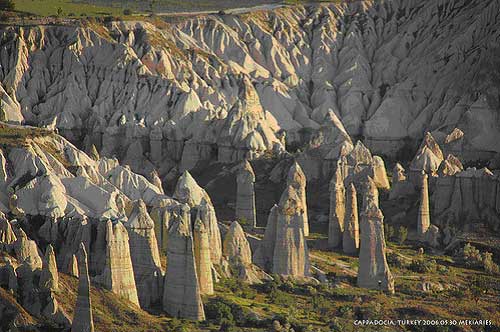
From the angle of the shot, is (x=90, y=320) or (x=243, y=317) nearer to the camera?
(x=90, y=320)

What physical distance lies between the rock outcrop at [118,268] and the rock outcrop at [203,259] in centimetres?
372

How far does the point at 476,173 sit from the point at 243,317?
30491 mm

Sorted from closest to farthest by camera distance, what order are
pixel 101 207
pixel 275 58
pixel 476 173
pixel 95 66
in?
pixel 101 207 → pixel 476 173 → pixel 95 66 → pixel 275 58

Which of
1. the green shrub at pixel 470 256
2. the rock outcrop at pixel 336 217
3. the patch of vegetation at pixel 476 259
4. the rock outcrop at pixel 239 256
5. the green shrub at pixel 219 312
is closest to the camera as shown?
the green shrub at pixel 219 312

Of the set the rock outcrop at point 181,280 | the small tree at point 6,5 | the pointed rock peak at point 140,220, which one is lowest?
the rock outcrop at point 181,280

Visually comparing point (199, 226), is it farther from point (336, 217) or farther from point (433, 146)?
point (433, 146)

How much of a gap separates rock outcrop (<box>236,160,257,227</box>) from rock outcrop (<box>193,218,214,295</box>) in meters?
22.1

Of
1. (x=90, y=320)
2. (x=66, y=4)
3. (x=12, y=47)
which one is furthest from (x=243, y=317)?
(x=66, y=4)

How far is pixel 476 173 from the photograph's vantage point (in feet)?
316

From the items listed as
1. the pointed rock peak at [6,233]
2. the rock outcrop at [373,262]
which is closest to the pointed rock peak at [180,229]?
the pointed rock peak at [6,233]

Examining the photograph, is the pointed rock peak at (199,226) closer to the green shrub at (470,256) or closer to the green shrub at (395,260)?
the green shrub at (395,260)

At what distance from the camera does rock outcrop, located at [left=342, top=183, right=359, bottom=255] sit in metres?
87.8

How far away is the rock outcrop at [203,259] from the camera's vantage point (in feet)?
235

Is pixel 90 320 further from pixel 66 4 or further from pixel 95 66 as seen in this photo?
pixel 66 4
